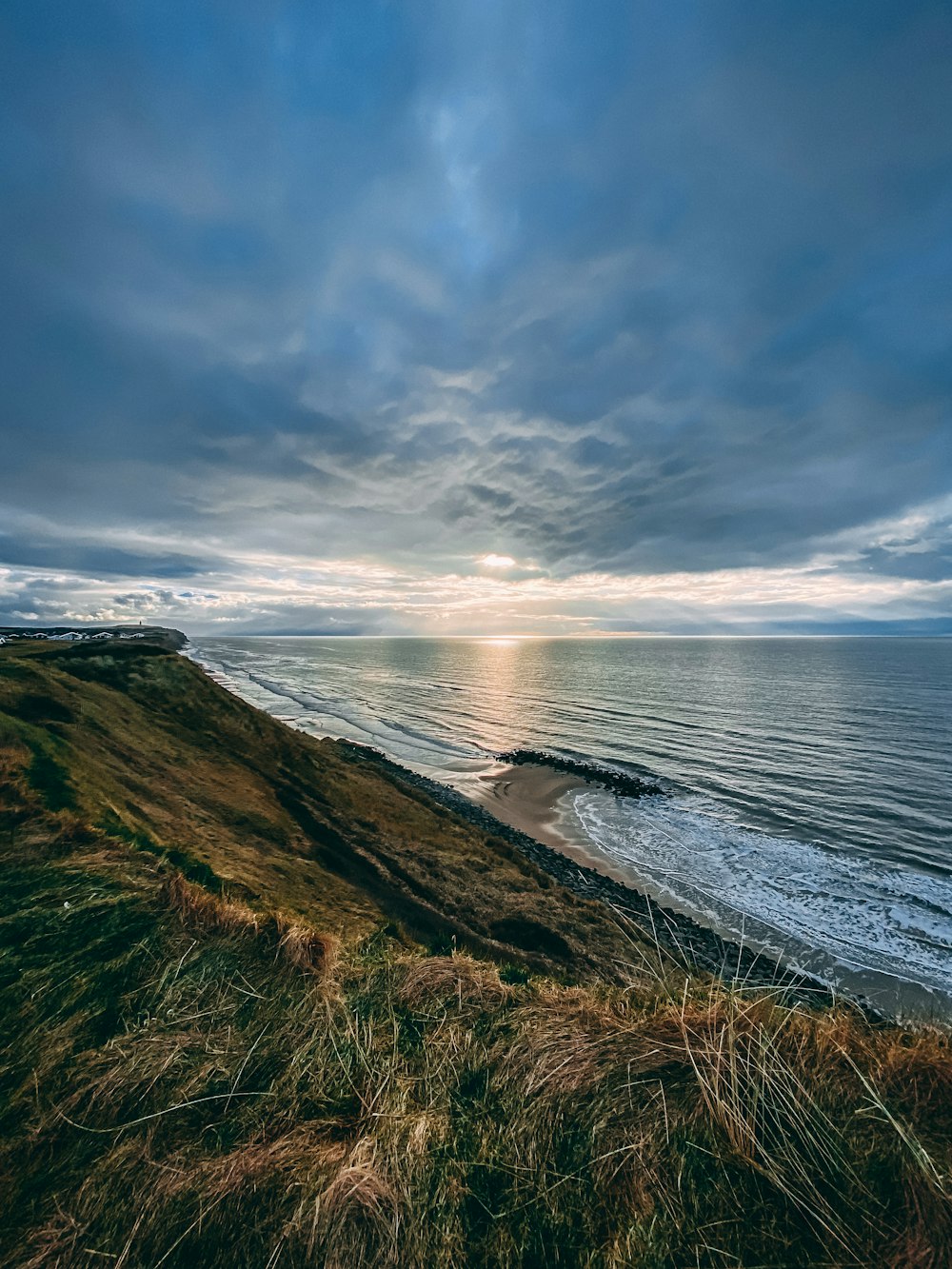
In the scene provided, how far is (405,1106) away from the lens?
349 centimetres

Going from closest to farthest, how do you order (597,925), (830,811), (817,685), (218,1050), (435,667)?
(218,1050), (597,925), (830,811), (817,685), (435,667)

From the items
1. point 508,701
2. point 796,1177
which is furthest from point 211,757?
point 508,701

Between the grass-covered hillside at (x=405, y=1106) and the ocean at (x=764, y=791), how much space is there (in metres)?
9.27

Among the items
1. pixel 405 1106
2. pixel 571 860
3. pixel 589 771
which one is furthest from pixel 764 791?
pixel 405 1106

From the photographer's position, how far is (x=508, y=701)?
7431 cm

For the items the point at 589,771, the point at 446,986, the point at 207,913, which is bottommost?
the point at 589,771

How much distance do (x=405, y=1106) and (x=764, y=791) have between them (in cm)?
3545

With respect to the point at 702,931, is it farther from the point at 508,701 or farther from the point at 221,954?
the point at 508,701

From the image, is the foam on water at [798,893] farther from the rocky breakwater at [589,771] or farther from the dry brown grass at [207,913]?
the dry brown grass at [207,913]

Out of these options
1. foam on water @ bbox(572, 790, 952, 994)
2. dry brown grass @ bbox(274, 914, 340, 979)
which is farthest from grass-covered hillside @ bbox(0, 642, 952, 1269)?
foam on water @ bbox(572, 790, 952, 994)

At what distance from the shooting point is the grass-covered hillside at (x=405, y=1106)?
2688 mm

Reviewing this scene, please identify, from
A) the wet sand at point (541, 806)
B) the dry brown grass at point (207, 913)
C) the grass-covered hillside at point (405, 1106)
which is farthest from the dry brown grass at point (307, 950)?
the wet sand at point (541, 806)

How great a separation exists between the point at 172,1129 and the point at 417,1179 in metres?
1.71

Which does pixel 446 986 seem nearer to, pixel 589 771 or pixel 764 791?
pixel 764 791
